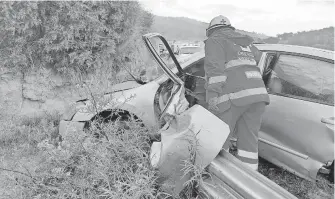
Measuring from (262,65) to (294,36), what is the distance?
10.1 metres

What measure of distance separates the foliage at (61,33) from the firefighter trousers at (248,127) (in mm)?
3464

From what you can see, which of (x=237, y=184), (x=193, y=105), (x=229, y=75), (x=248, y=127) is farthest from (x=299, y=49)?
(x=237, y=184)

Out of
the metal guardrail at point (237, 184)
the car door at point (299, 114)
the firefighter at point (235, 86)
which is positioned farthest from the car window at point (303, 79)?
the metal guardrail at point (237, 184)

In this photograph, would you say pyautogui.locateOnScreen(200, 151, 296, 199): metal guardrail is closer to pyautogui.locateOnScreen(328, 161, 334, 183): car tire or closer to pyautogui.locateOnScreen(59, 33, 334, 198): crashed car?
pyautogui.locateOnScreen(59, 33, 334, 198): crashed car

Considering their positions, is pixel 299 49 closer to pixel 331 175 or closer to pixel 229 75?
pixel 229 75

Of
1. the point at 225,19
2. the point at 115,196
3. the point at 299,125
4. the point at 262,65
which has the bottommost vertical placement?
the point at 299,125

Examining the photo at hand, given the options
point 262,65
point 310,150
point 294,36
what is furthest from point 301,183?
point 294,36

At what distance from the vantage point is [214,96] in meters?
2.71

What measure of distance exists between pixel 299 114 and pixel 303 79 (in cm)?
40

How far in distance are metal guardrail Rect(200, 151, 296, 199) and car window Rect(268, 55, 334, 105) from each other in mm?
1681

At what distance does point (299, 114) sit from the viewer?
2953 millimetres

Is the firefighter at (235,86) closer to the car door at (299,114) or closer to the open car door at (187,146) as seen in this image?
the car door at (299,114)

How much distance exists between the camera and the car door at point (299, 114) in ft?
9.20

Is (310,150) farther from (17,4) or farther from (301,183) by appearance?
(17,4)
